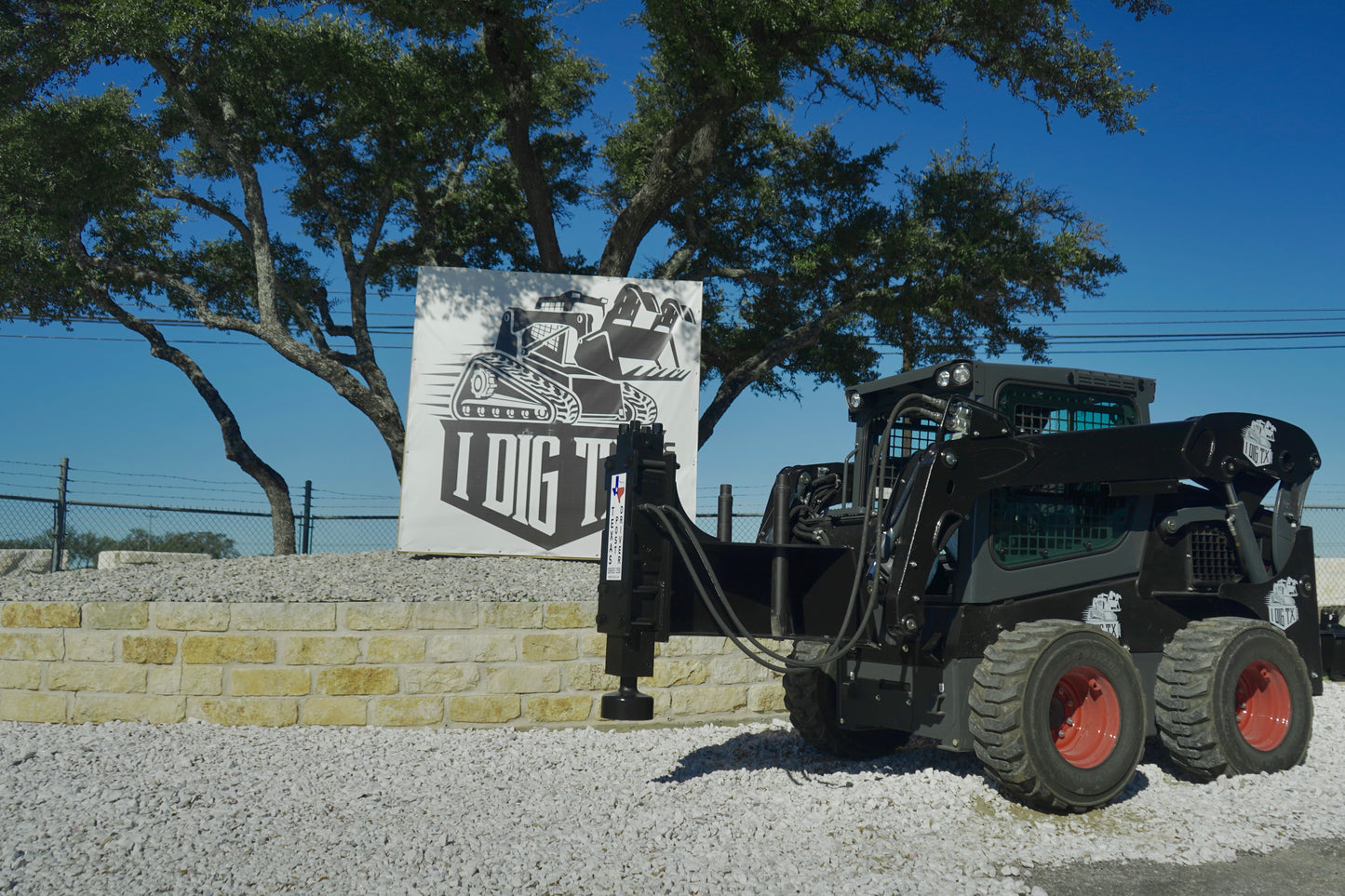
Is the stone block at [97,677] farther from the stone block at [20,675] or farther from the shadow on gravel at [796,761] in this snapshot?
the shadow on gravel at [796,761]

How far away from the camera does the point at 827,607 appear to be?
5.71 m

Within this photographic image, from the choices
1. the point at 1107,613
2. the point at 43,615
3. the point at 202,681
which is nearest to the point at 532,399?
the point at 202,681

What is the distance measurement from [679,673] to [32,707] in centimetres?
516

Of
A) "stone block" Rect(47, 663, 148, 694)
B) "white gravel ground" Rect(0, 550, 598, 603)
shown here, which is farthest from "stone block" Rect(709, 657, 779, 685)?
"stone block" Rect(47, 663, 148, 694)

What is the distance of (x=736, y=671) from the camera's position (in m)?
8.09

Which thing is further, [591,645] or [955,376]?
[591,645]

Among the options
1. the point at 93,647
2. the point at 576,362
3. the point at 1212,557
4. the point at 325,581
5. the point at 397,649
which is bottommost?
the point at 93,647

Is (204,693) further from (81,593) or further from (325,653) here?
(81,593)

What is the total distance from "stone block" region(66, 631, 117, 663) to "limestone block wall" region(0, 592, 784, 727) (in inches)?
0.4

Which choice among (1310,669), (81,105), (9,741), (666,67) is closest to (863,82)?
(666,67)

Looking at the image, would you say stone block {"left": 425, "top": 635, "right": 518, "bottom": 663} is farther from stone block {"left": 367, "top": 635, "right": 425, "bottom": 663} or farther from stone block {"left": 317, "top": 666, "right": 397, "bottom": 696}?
stone block {"left": 317, "top": 666, "right": 397, "bottom": 696}

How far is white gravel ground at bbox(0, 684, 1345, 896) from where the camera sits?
423 centimetres

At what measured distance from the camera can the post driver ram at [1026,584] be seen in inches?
202

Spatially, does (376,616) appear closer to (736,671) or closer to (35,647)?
(35,647)
